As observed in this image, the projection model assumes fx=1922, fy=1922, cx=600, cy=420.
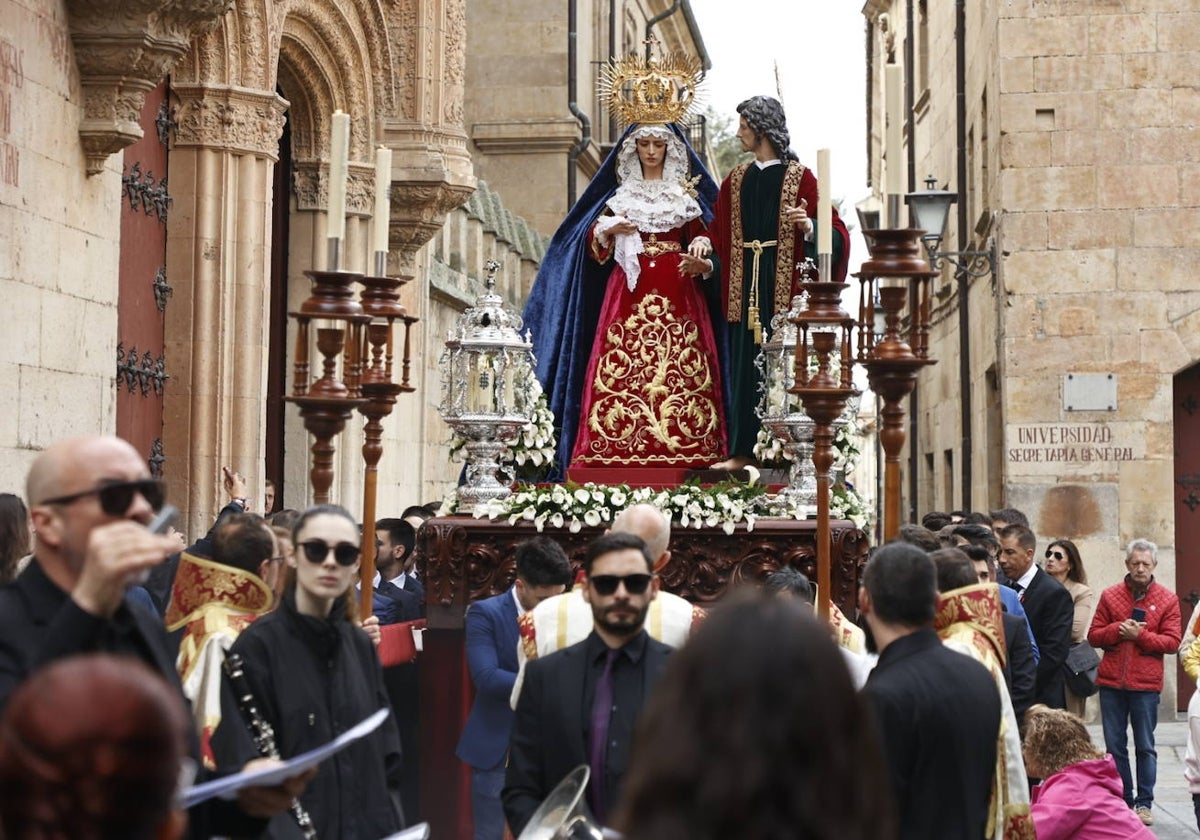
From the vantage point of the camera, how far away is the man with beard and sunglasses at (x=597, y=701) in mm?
5121

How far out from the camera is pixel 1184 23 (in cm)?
1797

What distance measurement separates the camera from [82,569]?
3.63 meters

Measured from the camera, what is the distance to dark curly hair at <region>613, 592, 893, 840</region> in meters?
2.30

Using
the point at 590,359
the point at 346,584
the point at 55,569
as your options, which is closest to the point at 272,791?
the point at 55,569

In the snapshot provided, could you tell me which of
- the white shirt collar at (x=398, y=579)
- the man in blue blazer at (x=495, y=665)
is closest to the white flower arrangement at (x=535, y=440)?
the white shirt collar at (x=398, y=579)

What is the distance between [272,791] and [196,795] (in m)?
0.29

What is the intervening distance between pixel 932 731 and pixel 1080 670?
7080mm

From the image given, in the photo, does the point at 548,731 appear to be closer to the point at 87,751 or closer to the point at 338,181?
the point at 338,181

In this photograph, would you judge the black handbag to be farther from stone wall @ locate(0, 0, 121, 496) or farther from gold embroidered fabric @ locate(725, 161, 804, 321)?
stone wall @ locate(0, 0, 121, 496)

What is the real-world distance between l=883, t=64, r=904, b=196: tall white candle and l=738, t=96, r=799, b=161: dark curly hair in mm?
3366

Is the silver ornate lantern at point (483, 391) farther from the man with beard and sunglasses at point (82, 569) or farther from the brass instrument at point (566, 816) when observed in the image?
the man with beard and sunglasses at point (82, 569)

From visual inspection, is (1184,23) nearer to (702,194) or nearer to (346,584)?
(702,194)

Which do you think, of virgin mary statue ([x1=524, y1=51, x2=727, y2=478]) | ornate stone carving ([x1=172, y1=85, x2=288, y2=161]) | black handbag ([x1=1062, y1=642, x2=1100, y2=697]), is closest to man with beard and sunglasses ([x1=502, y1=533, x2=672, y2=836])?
virgin mary statue ([x1=524, y1=51, x2=727, y2=478])

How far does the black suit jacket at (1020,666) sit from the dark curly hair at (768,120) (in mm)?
2866
